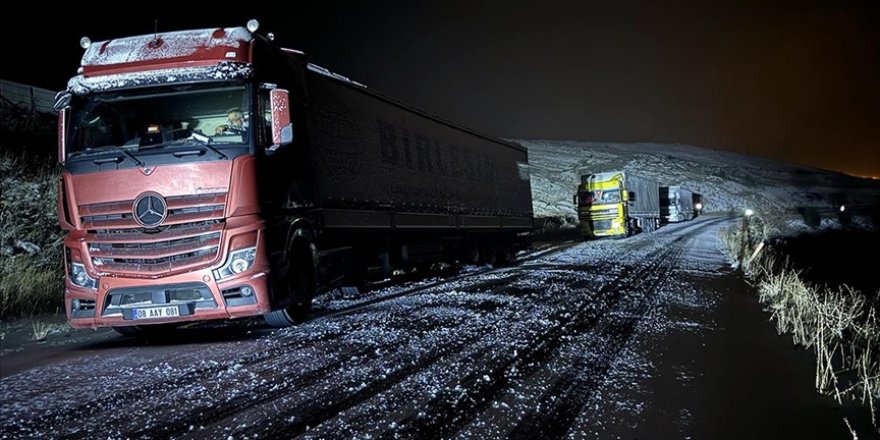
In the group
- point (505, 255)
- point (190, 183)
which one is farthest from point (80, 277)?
point (505, 255)

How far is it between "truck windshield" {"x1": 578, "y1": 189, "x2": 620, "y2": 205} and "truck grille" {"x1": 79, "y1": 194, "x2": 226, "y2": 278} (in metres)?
28.0

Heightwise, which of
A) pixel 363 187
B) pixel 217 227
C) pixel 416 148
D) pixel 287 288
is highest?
pixel 416 148

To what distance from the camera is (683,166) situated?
116562 mm

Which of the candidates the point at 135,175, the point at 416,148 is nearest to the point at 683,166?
the point at 416,148

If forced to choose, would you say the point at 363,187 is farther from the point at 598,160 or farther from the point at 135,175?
the point at 598,160

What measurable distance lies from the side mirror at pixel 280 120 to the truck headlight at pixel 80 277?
2.64m

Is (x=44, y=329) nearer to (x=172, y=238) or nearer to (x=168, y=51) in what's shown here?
(x=172, y=238)

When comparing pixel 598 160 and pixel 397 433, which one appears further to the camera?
pixel 598 160

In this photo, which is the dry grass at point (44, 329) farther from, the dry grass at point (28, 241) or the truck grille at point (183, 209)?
the truck grille at point (183, 209)

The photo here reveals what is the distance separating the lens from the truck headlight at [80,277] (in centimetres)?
645

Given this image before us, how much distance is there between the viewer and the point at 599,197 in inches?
1257

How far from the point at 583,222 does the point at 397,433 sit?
3030 centimetres

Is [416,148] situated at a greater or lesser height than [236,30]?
lesser

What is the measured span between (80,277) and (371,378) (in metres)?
4.10
